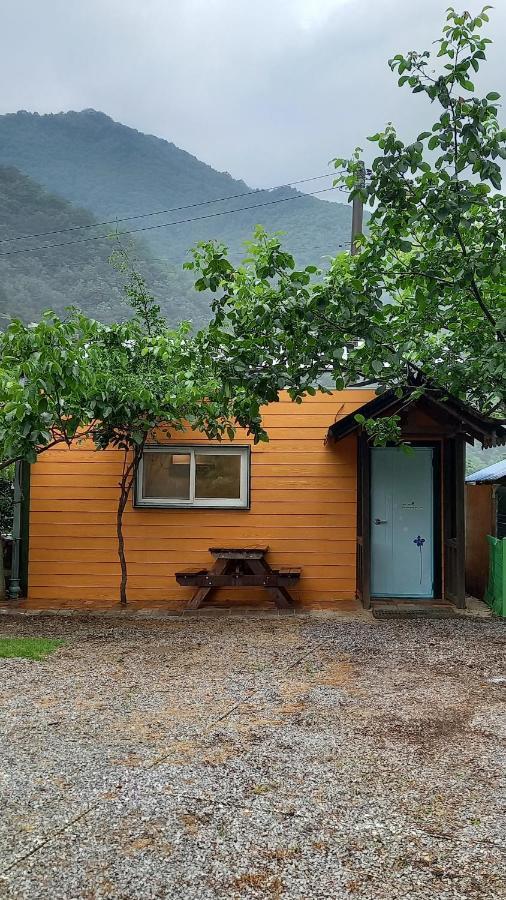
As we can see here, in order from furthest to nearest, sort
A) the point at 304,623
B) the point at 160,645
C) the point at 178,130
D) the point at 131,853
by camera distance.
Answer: the point at 178,130 → the point at 304,623 → the point at 160,645 → the point at 131,853

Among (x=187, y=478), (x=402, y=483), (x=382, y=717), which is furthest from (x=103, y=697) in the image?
(x=402, y=483)

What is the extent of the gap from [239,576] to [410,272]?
431 centimetres

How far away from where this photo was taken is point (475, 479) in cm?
913

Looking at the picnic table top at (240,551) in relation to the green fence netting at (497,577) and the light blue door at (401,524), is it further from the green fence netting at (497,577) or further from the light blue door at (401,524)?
the green fence netting at (497,577)

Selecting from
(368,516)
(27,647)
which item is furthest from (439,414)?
(27,647)

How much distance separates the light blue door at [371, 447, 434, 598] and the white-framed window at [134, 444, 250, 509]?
1611 mm

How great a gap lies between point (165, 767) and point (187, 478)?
5240 millimetres

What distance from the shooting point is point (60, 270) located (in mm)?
34625

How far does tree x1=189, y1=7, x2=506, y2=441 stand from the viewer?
3320 millimetres

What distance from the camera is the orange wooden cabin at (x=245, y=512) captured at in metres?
8.13

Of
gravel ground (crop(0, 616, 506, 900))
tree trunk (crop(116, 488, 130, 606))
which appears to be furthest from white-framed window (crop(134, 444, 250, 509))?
gravel ground (crop(0, 616, 506, 900))

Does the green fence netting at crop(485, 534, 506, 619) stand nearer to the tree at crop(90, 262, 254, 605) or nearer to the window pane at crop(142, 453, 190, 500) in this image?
the tree at crop(90, 262, 254, 605)

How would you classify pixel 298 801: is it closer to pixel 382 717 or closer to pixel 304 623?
pixel 382 717

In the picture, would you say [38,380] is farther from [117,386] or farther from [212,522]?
[212,522]
